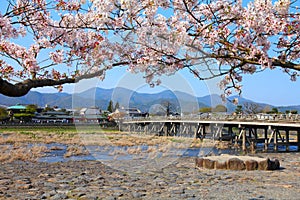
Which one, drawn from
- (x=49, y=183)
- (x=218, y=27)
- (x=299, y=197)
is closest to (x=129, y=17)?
(x=218, y=27)

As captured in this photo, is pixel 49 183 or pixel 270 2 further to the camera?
pixel 49 183

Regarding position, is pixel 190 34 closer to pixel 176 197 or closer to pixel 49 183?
pixel 176 197

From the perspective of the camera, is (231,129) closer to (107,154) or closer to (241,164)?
(107,154)

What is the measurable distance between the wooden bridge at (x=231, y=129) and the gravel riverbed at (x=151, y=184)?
15.4 m

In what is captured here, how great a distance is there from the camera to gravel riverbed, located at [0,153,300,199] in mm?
8930

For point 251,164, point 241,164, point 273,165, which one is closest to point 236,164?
point 241,164

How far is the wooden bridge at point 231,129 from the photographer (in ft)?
96.2

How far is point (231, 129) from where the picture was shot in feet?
130

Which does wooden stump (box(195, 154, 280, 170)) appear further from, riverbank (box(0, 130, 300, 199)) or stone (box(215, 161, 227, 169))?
riverbank (box(0, 130, 300, 199))

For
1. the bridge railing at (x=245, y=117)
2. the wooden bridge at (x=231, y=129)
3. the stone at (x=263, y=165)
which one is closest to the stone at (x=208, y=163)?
the stone at (x=263, y=165)

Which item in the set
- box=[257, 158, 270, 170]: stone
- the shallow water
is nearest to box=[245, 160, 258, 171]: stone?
box=[257, 158, 270, 170]: stone

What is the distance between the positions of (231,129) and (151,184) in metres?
30.4

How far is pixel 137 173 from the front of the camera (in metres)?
13.1

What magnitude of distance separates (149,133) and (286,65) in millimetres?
51703
